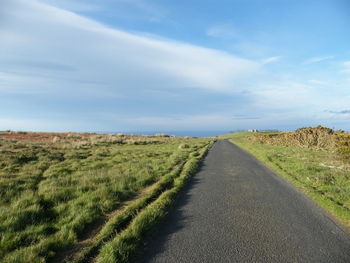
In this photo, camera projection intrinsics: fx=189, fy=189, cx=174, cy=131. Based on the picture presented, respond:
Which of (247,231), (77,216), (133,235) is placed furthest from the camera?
(77,216)

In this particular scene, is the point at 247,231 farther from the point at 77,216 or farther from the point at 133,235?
the point at 77,216

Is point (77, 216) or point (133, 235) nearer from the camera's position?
point (133, 235)

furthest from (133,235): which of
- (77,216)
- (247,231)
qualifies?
(247,231)

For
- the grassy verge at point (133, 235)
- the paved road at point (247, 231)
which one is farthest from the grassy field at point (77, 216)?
the paved road at point (247, 231)

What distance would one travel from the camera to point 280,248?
4.17 meters

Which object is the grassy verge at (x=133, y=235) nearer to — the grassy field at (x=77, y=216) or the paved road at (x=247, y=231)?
the grassy field at (x=77, y=216)

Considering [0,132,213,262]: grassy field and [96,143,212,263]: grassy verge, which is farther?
[0,132,213,262]: grassy field

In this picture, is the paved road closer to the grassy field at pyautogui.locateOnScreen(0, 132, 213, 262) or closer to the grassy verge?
the grassy verge

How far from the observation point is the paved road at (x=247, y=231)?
3941 mm

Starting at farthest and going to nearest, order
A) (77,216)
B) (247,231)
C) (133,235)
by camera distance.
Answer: (77,216) < (247,231) < (133,235)

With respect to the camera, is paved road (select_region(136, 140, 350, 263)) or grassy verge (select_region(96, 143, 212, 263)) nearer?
grassy verge (select_region(96, 143, 212, 263))

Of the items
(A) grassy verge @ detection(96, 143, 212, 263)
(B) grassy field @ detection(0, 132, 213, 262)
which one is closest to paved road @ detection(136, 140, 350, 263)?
(A) grassy verge @ detection(96, 143, 212, 263)

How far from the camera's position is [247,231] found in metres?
4.86

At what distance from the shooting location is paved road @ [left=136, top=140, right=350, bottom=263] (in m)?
3.94
